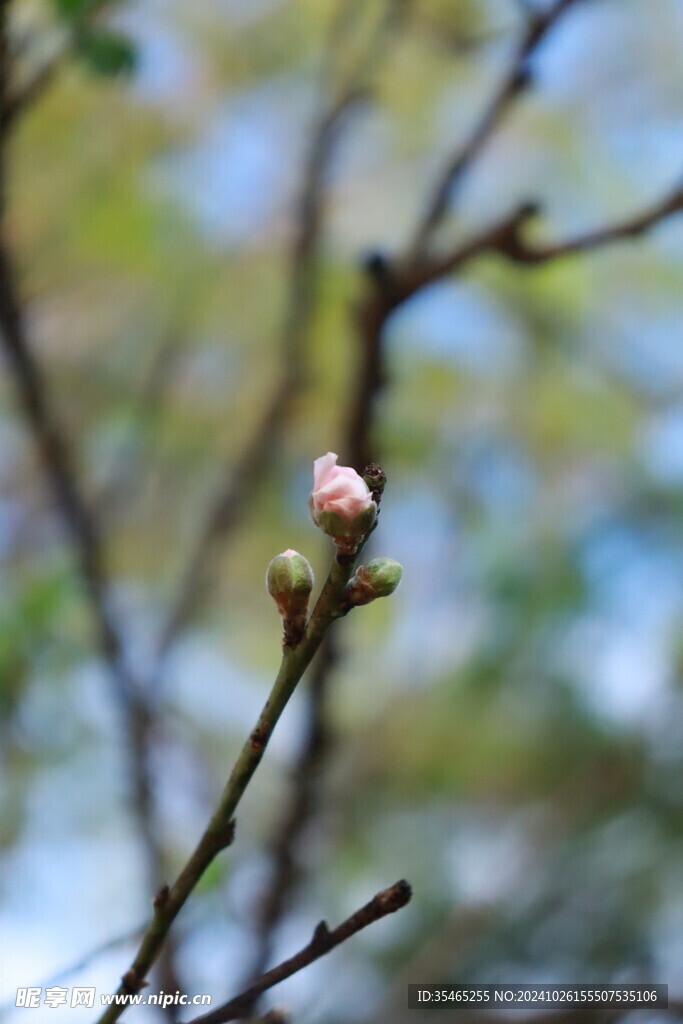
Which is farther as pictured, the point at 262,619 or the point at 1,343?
the point at 262,619

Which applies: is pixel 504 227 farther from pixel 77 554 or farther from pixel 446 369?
pixel 446 369

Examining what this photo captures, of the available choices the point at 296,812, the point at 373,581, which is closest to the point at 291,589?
the point at 373,581

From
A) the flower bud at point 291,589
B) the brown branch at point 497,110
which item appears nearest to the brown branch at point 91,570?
the brown branch at point 497,110

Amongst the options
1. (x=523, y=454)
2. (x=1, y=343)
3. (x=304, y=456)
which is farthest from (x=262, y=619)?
(x=1, y=343)

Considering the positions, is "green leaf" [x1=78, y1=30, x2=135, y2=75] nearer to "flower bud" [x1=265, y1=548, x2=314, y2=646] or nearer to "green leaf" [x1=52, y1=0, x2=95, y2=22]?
"green leaf" [x1=52, y1=0, x2=95, y2=22]

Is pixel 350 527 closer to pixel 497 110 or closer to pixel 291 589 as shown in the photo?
pixel 291 589
